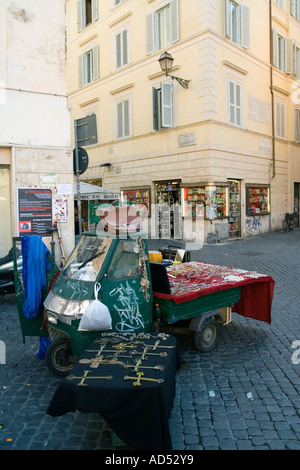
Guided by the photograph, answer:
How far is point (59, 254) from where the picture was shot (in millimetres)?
8648

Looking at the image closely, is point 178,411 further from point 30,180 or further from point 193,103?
point 193,103

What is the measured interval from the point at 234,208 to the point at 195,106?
15.9ft

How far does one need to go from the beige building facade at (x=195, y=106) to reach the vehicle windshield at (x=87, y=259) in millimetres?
11287

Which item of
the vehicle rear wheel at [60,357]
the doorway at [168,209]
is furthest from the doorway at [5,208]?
the doorway at [168,209]

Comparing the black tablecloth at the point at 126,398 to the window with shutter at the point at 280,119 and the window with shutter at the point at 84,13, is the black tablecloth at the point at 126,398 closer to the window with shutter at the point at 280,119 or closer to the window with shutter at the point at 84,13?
the window with shutter at the point at 280,119

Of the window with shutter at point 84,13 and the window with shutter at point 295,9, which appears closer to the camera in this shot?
the window with shutter at point 295,9

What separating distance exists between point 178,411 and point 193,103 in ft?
46.6

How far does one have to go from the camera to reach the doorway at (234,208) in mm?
16859

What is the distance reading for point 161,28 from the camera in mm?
16984

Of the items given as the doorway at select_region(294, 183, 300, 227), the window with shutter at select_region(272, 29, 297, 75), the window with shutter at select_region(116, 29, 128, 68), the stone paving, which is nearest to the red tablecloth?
the stone paving

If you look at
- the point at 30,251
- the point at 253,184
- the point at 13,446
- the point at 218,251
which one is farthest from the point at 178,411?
the point at 253,184

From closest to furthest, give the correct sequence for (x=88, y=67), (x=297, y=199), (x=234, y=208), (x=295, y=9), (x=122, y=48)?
(x=234, y=208)
(x=122, y=48)
(x=295, y=9)
(x=88, y=67)
(x=297, y=199)

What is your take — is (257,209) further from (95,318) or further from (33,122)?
(95,318)

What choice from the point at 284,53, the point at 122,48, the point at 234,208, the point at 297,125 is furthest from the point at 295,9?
the point at 234,208
